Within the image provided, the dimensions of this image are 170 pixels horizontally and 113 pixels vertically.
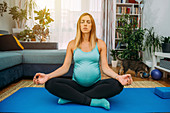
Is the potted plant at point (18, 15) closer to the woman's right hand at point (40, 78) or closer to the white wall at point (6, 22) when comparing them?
the white wall at point (6, 22)

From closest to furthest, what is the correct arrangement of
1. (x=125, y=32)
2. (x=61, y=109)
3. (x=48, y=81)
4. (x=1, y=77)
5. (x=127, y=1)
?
(x=61, y=109) → (x=48, y=81) → (x=1, y=77) → (x=125, y=32) → (x=127, y=1)

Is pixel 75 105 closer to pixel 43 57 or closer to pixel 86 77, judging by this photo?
pixel 86 77

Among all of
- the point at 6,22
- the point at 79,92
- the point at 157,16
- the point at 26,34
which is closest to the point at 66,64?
the point at 79,92

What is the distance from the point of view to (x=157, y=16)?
3.65 metres

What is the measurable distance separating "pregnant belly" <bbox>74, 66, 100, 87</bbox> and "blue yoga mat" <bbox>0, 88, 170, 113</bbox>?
0.22 metres

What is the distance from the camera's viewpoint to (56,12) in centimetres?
462

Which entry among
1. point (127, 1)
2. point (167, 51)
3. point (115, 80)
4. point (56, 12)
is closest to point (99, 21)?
point (127, 1)

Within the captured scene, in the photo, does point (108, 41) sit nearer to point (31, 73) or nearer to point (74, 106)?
point (31, 73)

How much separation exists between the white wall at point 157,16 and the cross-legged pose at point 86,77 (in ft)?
7.97

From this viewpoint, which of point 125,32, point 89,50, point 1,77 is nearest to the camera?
point 89,50

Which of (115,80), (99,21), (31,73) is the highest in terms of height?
(99,21)

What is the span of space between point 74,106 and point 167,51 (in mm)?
2106

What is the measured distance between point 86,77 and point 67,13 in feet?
12.4

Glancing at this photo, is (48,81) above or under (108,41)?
under
